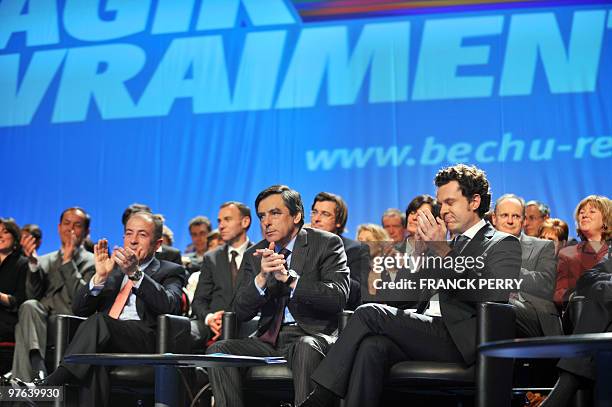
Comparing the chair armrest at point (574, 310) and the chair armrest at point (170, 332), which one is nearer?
the chair armrest at point (574, 310)

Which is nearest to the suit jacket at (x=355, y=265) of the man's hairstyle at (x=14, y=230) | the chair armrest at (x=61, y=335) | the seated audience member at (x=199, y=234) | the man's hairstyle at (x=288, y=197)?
the man's hairstyle at (x=288, y=197)

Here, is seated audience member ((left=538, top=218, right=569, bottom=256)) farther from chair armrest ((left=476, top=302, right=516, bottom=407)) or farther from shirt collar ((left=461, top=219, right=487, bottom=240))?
chair armrest ((left=476, top=302, right=516, bottom=407))

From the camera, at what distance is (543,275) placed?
438 centimetres

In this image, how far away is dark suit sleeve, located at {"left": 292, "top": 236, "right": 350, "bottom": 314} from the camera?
4145 millimetres

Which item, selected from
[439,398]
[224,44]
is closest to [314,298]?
[439,398]

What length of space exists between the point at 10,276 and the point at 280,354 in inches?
102

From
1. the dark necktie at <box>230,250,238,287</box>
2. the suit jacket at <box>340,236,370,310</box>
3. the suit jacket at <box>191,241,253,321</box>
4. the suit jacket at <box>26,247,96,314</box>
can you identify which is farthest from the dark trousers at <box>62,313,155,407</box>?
the suit jacket at <box>26,247,96,314</box>

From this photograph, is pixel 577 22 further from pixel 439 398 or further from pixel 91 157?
pixel 91 157

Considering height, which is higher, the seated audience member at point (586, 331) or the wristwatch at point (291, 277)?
the wristwatch at point (291, 277)

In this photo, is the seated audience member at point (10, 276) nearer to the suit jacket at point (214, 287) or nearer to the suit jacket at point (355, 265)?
the suit jacket at point (214, 287)

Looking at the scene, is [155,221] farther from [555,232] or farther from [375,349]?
[555,232]

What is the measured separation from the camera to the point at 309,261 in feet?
14.3

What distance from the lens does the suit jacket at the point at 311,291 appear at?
417 centimetres

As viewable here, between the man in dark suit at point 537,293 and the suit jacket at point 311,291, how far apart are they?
813 mm
